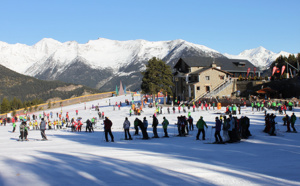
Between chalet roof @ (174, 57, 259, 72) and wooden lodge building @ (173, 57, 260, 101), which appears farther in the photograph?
chalet roof @ (174, 57, 259, 72)

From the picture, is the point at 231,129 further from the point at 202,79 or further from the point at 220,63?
the point at 220,63

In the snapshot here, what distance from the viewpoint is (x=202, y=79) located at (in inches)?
2306

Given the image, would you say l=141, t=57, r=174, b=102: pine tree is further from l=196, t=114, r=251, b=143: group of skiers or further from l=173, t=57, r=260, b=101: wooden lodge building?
l=196, t=114, r=251, b=143: group of skiers

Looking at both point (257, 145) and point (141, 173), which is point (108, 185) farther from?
point (257, 145)

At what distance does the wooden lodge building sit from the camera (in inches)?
2276

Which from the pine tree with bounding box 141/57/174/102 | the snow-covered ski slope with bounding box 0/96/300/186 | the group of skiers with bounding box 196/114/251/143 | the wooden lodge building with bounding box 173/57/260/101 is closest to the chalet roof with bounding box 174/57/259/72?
the wooden lodge building with bounding box 173/57/260/101

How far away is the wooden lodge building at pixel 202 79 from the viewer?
190 ft

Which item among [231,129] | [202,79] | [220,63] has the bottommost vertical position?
[231,129]

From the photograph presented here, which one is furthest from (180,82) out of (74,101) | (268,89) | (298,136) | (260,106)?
(298,136)

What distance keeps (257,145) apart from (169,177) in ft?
26.3

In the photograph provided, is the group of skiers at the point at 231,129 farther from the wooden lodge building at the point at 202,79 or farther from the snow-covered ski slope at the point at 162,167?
the wooden lodge building at the point at 202,79

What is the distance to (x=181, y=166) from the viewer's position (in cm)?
1042

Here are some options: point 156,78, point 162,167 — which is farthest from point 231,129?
point 156,78

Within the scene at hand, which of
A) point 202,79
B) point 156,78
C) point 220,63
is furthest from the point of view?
point 220,63
